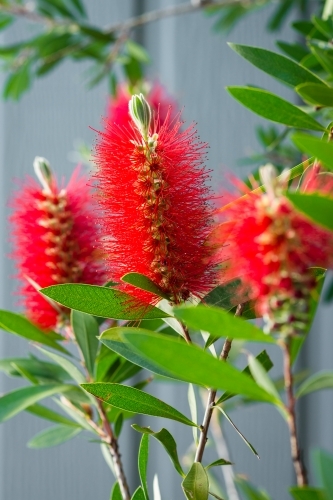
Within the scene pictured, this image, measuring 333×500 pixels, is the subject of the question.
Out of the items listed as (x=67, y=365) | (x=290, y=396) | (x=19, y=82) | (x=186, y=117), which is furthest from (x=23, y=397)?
(x=186, y=117)

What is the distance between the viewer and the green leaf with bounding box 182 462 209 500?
357mm

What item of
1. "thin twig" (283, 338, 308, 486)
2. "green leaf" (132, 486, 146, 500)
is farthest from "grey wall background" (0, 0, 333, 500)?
"thin twig" (283, 338, 308, 486)

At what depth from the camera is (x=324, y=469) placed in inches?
10.3

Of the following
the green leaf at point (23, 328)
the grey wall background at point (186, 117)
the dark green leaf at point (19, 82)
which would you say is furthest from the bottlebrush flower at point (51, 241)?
the grey wall background at point (186, 117)

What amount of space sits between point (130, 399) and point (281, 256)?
0.18 metres

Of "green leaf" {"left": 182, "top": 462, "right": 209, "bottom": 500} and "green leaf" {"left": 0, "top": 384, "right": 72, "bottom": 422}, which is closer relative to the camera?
"green leaf" {"left": 182, "top": 462, "right": 209, "bottom": 500}

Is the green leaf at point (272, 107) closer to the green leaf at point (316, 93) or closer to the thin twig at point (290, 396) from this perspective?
the green leaf at point (316, 93)

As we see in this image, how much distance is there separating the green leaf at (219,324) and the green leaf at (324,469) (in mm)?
59

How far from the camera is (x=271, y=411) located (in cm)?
140

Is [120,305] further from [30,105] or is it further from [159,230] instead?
[30,105]

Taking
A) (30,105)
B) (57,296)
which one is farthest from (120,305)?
(30,105)

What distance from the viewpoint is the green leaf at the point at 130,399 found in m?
0.37

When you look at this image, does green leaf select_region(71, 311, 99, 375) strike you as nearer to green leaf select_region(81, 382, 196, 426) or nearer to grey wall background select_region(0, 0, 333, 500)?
green leaf select_region(81, 382, 196, 426)

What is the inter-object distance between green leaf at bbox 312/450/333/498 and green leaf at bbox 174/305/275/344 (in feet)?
0.19
